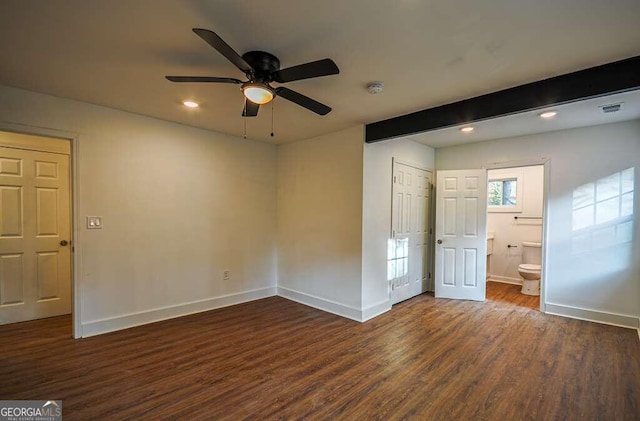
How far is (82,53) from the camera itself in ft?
6.93

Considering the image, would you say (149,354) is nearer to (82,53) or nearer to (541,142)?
(82,53)

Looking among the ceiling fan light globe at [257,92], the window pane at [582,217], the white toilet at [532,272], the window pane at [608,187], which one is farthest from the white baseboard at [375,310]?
the window pane at [608,187]

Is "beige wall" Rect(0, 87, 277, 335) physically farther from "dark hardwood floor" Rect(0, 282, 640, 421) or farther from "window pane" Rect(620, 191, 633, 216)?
"window pane" Rect(620, 191, 633, 216)

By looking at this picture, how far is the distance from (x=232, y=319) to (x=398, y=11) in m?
3.57

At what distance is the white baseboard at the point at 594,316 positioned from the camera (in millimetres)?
3422

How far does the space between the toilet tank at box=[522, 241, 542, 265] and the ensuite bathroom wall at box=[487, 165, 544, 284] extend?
69 millimetres

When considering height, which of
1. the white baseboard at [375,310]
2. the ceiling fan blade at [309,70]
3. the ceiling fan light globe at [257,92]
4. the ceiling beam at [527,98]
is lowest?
the white baseboard at [375,310]

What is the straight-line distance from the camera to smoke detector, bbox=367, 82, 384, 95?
2.52 m

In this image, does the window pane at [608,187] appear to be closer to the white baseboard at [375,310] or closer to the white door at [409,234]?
the white door at [409,234]

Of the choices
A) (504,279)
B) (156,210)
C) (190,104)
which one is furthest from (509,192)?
(156,210)

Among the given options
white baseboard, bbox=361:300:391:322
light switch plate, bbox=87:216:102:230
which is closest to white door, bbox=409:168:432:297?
white baseboard, bbox=361:300:391:322

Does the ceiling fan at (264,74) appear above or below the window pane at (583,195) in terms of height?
above

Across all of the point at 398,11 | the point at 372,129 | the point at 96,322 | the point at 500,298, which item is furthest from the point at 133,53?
the point at 500,298

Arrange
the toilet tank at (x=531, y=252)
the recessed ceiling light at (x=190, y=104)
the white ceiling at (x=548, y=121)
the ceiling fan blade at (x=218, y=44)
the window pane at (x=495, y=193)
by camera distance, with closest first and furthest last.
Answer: the ceiling fan blade at (x=218, y=44)
the white ceiling at (x=548, y=121)
the recessed ceiling light at (x=190, y=104)
the toilet tank at (x=531, y=252)
the window pane at (x=495, y=193)
